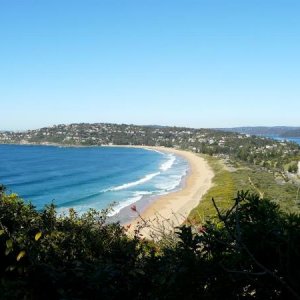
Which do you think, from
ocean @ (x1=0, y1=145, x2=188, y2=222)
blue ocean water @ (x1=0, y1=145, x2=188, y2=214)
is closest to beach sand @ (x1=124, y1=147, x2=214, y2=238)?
ocean @ (x1=0, y1=145, x2=188, y2=222)

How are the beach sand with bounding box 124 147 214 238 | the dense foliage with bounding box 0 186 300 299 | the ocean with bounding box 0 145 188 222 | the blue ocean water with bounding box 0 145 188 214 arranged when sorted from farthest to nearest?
the blue ocean water with bounding box 0 145 188 214 → the ocean with bounding box 0 145 188 222 → the beach sand with bounding box 124 147 214 238 → the dense foliage with bounding box 0 186 300 299

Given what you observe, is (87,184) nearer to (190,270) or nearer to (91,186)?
(91,186)

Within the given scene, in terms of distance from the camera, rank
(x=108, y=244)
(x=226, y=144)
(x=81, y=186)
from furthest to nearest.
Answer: (x=226, y=144) < (x=81, y=186) < (x=108, y=244)

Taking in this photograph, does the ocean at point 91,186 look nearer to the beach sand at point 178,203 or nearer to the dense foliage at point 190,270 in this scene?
the beach sand at point 178,203

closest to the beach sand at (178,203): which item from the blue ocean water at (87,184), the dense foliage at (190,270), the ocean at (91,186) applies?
the ocean at (91,186)

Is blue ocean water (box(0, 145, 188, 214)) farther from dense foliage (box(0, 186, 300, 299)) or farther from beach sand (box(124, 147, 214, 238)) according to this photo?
dense foliage (box(0, 186, 300, 299))

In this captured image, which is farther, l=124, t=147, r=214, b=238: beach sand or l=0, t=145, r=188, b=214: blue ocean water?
l=0, t=145, r=188, b=214: blue ocean water

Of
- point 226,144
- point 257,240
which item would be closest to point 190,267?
point 257,240

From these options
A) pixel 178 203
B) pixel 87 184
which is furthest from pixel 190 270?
pixel 87 184

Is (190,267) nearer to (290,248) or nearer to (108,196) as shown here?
(290,248)

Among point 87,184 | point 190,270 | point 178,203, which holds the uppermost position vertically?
point 190,270

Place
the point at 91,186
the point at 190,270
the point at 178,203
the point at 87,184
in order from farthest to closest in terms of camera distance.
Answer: the point at 87,184 < the point at 91,186 < the point at 178,203 < the point at 190,270
